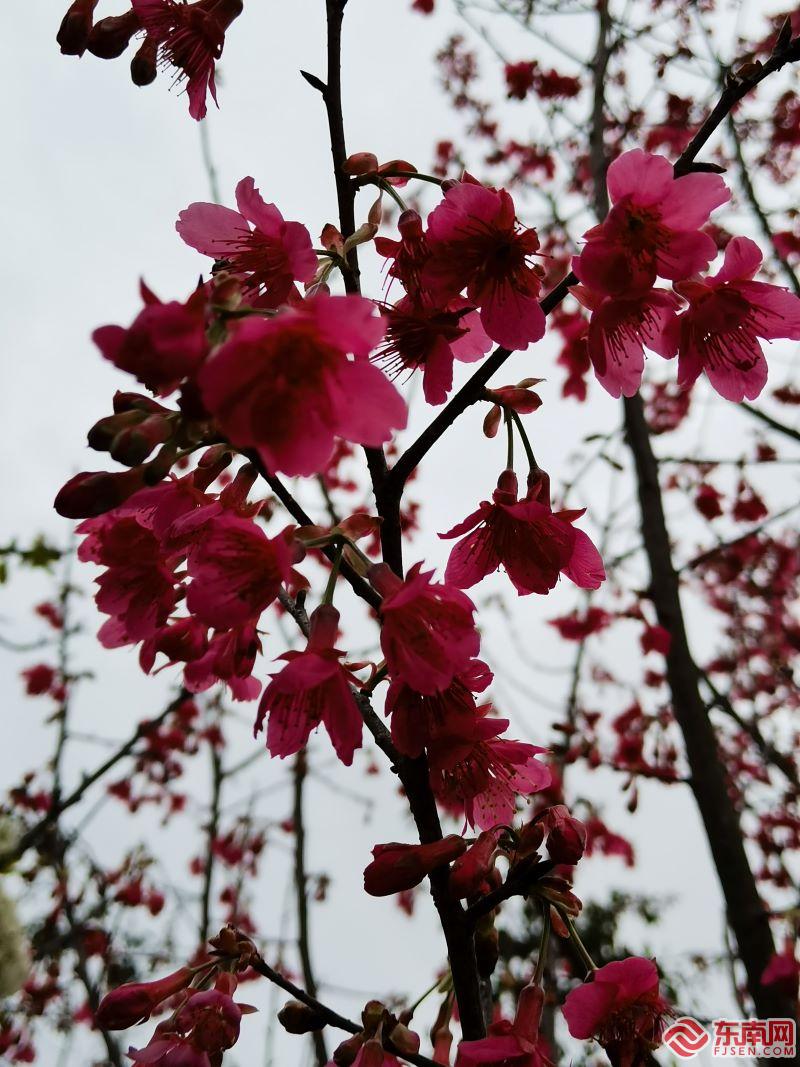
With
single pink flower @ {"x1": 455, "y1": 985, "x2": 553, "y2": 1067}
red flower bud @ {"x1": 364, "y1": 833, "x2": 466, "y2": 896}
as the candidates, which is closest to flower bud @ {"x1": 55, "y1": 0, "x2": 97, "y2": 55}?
red flower bud @ {"x1": 364, "y1": 833, "x2": 466, "y2": 896}

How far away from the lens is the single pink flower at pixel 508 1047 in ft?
3.26

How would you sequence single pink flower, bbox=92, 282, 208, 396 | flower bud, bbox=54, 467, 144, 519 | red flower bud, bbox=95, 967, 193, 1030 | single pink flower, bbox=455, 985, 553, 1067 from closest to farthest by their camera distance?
single pink flower, bbox=92, 282, 208, 396 < flower bud, bbox=54, 467, 144, 519 < single pink flower, bbox=455, 985, 553, 1067 < red flower bud, bbox=95, 967, 193, 1030

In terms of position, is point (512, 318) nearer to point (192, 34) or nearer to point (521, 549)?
point (521, 549)

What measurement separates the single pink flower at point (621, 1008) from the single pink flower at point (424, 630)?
21.6 inches

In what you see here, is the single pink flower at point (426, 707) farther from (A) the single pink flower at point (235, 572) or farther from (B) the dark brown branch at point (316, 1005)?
(B) the dark brown branch at point (316, 1005)

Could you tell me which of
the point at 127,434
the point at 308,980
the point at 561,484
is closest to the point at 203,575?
the point at 127,434

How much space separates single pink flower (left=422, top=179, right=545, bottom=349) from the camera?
1146mm

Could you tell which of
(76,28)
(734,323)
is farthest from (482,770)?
(76,28)

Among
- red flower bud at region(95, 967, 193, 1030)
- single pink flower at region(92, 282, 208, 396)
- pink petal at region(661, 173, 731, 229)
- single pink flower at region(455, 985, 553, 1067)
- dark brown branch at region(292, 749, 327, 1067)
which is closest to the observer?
single pink flower at region(92, 282, 208, 396)

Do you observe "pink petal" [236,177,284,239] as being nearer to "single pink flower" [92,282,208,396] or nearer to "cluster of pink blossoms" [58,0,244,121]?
"cluster of pink blossoms" [58,0,244,121]

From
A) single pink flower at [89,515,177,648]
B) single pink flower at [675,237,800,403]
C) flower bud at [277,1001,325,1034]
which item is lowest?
flower bud at [277,1001,325,1034]

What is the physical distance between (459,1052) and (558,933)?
255mm

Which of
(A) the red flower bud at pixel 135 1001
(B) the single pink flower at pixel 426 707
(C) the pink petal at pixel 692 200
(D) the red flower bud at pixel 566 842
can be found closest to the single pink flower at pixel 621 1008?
(D) the red flower bud at pixel 566 842

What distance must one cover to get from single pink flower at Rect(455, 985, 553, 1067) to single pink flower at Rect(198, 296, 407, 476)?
764 millimetres
